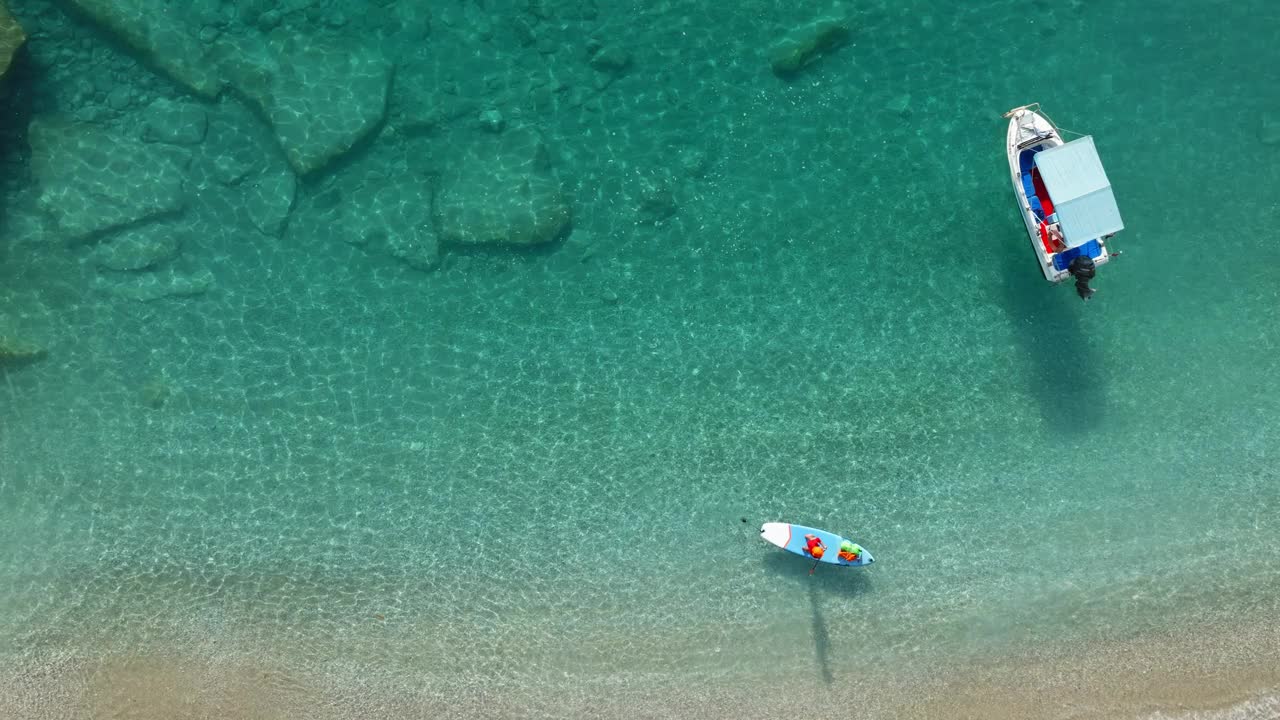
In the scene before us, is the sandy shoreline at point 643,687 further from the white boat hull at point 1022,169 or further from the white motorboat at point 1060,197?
the white boat hull at point 1022,169

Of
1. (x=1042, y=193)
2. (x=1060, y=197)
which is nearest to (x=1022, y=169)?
(x=1042, y=193)

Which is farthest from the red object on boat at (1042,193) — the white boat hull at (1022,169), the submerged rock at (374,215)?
the submerged rock at (374,215)

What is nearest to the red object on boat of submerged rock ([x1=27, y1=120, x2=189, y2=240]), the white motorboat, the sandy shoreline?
the white motorboat

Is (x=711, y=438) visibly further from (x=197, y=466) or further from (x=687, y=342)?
(x=197, y=466)

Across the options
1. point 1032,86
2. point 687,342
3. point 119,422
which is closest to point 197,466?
point 119,422

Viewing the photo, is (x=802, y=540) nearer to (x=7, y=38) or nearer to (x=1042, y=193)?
(x=1042, y=193)

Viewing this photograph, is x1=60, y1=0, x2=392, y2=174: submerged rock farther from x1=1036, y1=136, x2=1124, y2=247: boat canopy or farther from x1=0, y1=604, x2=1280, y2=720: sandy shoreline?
x1=1036, y1=136, x2=1124, y2=247: boat canopy
